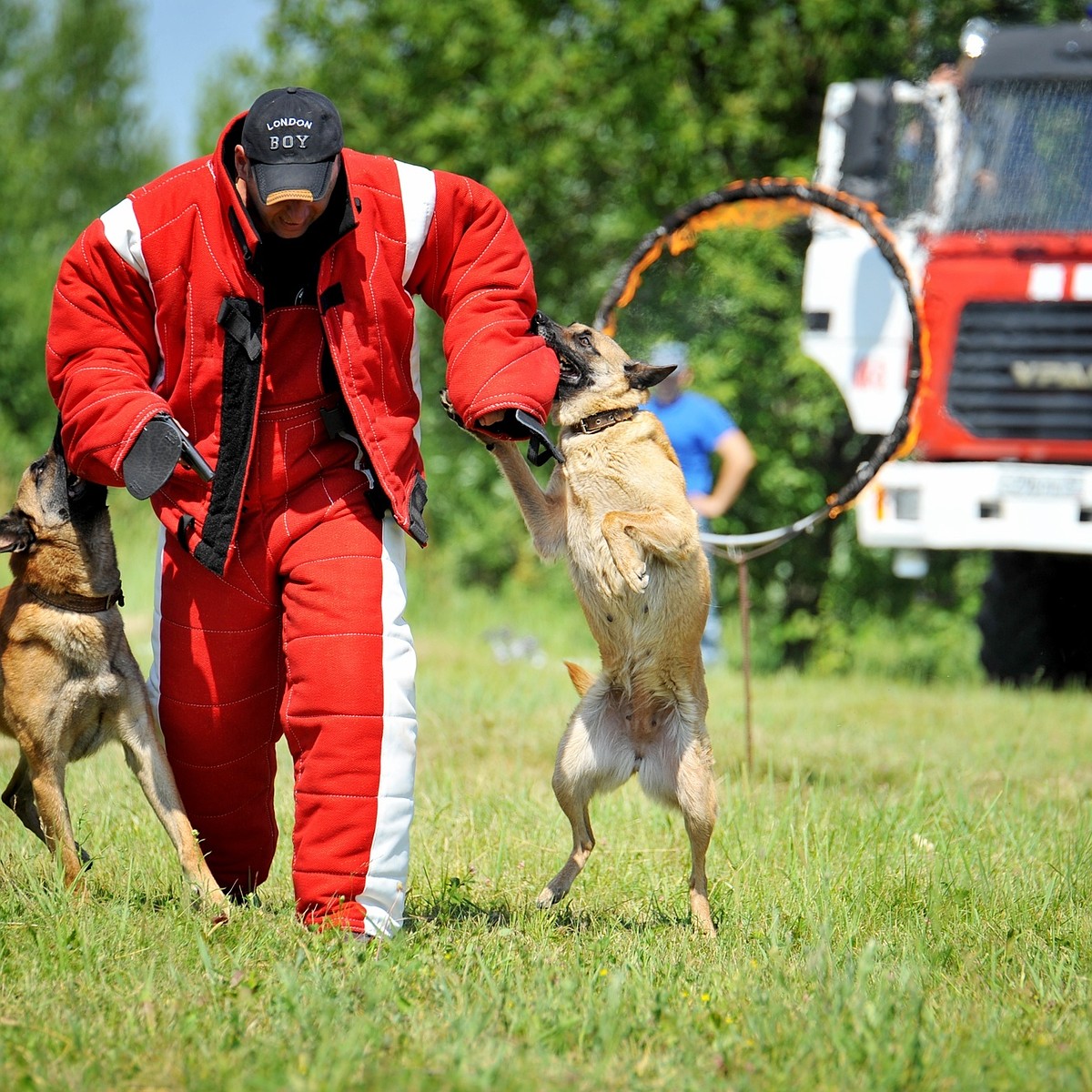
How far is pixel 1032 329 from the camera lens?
24.7 ft

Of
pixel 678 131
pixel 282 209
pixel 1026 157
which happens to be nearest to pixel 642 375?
pixel 282 209

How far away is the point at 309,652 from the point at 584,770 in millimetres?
1167

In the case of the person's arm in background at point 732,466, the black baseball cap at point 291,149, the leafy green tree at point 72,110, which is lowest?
the person's arm in background at point 732,466

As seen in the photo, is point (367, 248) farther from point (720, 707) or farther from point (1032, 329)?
point (1032, 329)

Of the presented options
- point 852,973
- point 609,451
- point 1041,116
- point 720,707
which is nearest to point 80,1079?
point 852,973

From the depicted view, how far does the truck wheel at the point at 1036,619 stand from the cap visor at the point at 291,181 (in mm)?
6734

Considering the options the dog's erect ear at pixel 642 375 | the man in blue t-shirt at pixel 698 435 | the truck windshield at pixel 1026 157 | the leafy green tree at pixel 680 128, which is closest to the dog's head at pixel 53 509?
the dog's erect ear at pixel 642 375

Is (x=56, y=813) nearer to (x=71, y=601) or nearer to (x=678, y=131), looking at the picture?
(x=71, y=601)

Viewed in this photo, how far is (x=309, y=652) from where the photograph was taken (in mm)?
3502

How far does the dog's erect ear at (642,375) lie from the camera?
4543mm

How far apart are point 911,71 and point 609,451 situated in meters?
8.46

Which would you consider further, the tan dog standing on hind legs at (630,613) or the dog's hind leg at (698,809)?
the tan dog standing on hind legs at (630,613)

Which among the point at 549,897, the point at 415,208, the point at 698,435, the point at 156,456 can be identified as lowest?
the point at 549,897

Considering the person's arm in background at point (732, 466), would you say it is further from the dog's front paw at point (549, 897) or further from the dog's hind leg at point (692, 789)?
the dog's front paw at point (549, 897)
